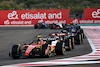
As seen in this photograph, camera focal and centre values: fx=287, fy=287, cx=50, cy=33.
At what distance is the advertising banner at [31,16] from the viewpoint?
161ft

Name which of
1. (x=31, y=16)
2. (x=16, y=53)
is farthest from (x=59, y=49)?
(x=31, y=16)

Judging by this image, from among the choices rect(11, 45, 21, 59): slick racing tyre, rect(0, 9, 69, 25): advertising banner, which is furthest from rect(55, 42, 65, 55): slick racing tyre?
rect(0, 9, 69, 25): advertising banner

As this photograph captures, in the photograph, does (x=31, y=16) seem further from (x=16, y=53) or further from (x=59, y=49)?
(x=16, y=53)

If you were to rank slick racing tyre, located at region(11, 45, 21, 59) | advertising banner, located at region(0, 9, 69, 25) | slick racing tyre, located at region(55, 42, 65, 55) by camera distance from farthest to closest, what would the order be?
advertising banner, located at region(0, 9, 69, 25), slick racing tyre, located at region(55, 42, 65, 55), slick racing tyre, located at region(11, 45, 21, 59)

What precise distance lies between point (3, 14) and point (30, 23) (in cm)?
519

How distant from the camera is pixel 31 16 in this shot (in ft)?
163

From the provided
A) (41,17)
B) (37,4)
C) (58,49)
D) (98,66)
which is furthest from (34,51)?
(37,4)

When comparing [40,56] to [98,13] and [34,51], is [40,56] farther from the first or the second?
[98,13]

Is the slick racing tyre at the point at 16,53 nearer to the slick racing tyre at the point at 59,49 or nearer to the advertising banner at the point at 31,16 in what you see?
the slick racing tyre at the point at 59,49

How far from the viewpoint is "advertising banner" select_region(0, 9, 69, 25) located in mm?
49062

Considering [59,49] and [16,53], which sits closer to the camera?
[16,53]

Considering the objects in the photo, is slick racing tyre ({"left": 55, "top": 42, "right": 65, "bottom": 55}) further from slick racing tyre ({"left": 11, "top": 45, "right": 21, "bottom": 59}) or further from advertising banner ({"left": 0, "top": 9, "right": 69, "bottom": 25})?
advertising banner ({"left": 0, "top": 9, "right": 69, "bottom": 25})

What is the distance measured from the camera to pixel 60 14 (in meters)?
49.2

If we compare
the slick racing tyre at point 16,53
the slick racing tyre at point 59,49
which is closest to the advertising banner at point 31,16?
the slick racing tyre at point 59,49
